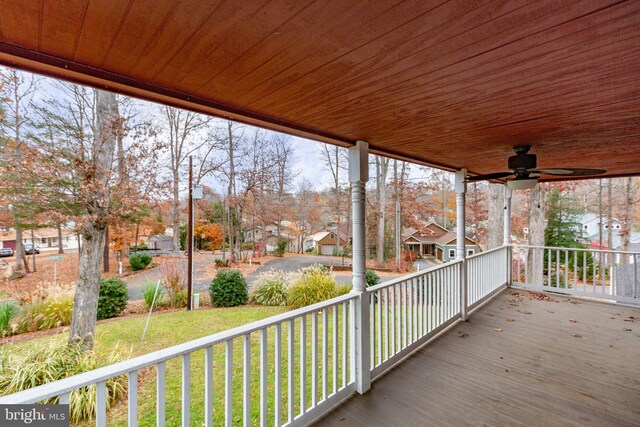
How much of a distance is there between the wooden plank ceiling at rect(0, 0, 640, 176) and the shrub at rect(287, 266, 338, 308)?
4501 mm

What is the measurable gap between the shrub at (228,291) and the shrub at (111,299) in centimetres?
175

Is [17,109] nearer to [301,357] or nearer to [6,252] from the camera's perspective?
[6,252]

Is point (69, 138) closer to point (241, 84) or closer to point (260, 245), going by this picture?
point (241, 84)

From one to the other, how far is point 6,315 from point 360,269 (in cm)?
580

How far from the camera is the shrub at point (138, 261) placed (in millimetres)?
9663

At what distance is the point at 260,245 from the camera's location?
1362 cm

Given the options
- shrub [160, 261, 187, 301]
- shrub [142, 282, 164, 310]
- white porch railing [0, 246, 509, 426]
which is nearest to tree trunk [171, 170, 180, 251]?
shrub [160, 261, 187, 301]

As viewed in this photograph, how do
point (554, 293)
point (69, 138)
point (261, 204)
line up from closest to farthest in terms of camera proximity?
1. point (69, 138)
2. point (554, 293)
3. point (261, 204)

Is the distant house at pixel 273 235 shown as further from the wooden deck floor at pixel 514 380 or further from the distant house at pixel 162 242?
the wooden deck floor at pixel 514 380

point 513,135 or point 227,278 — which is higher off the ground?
point 513,135

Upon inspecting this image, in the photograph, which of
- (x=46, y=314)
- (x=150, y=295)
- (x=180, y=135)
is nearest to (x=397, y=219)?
(x=180, y=135)

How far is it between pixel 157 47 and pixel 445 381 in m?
3.29

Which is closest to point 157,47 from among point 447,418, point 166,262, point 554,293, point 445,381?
point 447,418

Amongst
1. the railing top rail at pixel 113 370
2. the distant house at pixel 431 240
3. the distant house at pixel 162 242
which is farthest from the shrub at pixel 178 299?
the distant house at pixel 431 240
